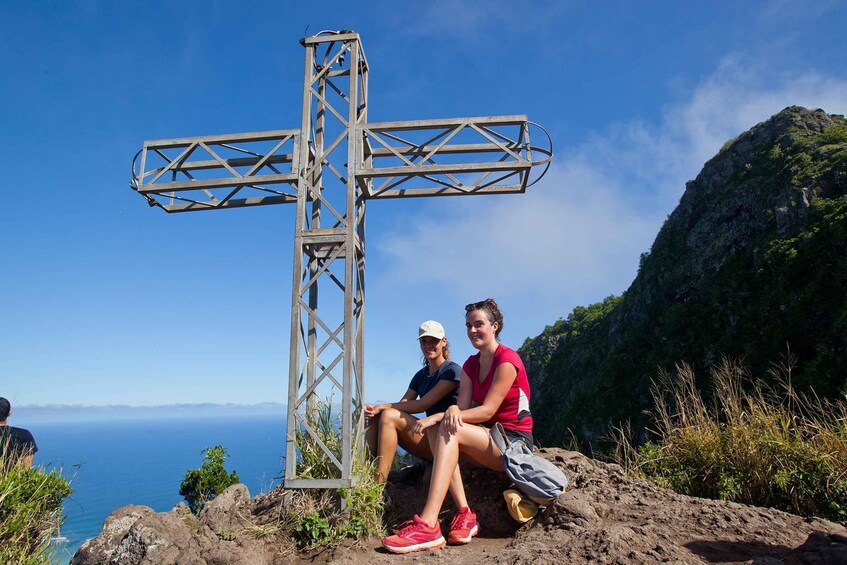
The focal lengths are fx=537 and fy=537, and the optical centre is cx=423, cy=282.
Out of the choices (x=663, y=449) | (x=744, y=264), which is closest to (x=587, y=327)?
(x=744, y=264)

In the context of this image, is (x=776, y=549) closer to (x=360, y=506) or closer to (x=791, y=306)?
(x=360, y=506)

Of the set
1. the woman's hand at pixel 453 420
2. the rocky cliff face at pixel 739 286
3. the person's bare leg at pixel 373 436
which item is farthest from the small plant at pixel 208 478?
the rocky cliff face at pixel 739 286

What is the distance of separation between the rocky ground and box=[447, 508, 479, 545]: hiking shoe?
7 centimetres

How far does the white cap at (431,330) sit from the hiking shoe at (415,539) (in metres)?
1.49

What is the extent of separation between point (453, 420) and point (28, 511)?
3.89 meters

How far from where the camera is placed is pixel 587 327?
61.3m

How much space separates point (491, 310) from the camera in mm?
4496

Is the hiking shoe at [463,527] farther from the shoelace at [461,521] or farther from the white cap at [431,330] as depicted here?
the white cap at [431,330]

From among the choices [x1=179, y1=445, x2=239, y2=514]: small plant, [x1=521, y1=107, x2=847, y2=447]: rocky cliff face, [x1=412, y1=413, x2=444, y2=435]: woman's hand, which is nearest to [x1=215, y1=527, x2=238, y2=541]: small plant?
[x1=412, y1=413, x2=444, y2=435]: woman's hand

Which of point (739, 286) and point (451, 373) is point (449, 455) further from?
point (739, 286)

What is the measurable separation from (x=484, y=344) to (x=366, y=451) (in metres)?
1.42

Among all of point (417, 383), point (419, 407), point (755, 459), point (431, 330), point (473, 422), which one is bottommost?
point (755, 459)

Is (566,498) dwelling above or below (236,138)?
below

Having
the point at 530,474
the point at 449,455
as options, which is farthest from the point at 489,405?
the point at 530,474
